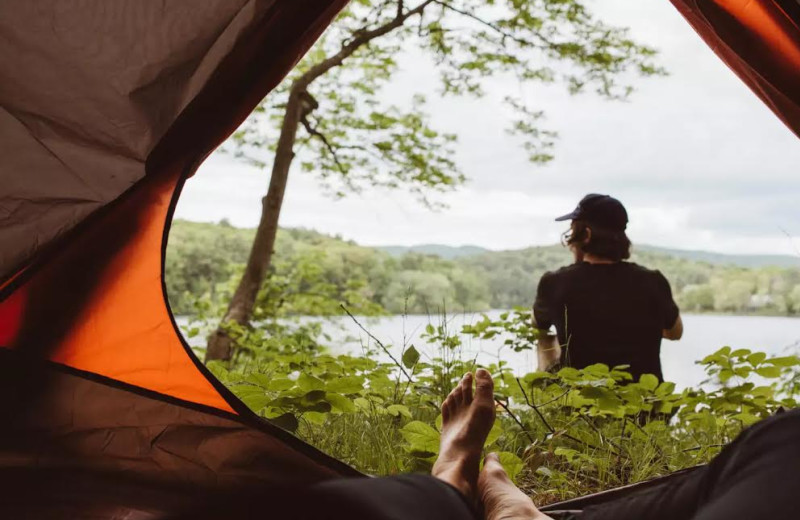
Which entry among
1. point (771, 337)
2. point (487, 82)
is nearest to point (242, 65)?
point (487, 82)

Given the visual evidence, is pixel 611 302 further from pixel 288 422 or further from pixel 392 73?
pixel 392 73

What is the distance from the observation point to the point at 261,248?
366cm

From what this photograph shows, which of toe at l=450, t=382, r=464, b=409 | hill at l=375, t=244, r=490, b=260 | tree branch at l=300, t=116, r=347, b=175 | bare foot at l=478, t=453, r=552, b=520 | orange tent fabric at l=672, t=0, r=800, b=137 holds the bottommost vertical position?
bare foot at l=478, t=453, r=552, b=520

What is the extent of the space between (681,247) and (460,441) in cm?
551

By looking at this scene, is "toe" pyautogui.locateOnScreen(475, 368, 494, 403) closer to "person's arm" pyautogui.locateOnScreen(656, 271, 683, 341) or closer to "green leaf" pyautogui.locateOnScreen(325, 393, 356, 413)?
"green leaf" pyautogui.locateOnScreen(325, 393, 356, 413)

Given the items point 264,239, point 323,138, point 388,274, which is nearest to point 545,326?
point 264,239

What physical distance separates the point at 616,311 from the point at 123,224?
166 cm

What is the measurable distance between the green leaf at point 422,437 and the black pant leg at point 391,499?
1.79 ft

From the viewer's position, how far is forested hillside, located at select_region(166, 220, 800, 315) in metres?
4.40

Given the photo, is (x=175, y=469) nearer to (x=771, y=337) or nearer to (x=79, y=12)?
(x=79, y=12)

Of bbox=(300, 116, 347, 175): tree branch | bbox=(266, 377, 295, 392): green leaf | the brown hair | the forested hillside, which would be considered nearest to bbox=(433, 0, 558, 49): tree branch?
bbox=(300, 116, 347, 175): tree branch

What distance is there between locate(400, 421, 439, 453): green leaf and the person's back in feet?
3.16

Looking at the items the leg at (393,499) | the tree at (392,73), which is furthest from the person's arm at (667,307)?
the tree at (392,73)

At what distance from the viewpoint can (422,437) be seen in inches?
46.9
